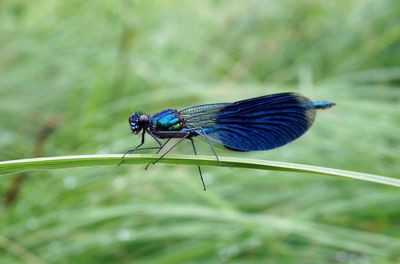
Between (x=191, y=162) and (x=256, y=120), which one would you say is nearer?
(x=191, y=162)

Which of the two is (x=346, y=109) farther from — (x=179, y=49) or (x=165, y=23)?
(x=165, y=23)

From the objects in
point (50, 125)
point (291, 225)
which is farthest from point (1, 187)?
point (291, 225)

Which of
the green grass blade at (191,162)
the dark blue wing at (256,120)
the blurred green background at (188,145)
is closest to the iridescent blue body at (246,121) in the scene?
the dark blue wing at (256,120)

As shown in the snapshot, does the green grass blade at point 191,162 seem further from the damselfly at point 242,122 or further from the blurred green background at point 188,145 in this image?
the blurred green background at point 188,145

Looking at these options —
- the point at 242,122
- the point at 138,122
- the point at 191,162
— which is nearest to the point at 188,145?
the point at 138,122

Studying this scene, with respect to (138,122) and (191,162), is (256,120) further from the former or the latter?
(191,162)

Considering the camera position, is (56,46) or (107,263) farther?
(56,46)
